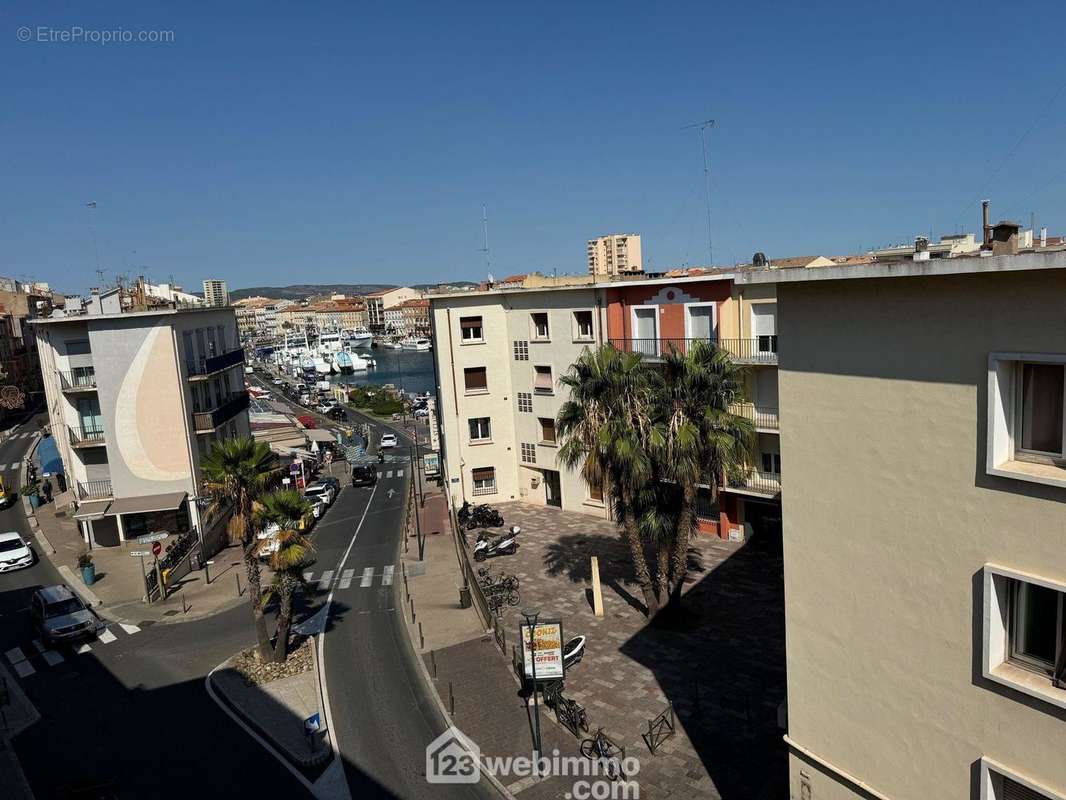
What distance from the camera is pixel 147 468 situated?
37188mm

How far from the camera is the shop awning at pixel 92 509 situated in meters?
35.7

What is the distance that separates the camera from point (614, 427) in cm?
2181

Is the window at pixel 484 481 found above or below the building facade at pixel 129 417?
below

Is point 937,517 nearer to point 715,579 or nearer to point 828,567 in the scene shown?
point 828,567

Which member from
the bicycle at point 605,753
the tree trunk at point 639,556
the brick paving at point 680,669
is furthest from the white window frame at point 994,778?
the tree trunk at point 639,556

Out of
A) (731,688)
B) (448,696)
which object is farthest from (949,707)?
(448,696)

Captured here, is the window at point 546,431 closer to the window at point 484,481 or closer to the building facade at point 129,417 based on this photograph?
the window at point 484,481

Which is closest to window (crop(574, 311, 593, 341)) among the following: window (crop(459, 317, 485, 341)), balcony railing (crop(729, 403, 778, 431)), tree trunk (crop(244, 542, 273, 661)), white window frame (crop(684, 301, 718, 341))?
white window frame (crop(684, 301, 718, 341))

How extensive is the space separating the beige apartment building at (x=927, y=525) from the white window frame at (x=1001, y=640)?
0.02 meters

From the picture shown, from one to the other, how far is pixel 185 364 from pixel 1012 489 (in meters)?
38.2

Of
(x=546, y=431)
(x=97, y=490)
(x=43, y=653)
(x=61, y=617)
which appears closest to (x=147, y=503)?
(x=97, y=490)

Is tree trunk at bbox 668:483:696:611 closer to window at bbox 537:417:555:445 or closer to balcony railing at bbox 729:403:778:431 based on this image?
balcony railing at bbox 729:403:778:431

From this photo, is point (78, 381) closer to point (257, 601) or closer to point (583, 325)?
point (257, 601)

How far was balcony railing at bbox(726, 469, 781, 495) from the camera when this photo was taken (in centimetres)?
2892
